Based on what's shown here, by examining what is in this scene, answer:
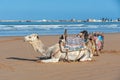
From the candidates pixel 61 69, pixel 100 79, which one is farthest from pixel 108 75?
pixel 61 69

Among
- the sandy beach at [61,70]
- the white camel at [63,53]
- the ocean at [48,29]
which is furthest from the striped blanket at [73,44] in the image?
the ocean at [48,29]

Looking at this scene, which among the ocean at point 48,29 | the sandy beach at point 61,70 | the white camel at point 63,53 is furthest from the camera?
the ocean at point 48,29

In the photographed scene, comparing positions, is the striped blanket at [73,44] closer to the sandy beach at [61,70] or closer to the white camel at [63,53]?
the white camel at [63,53]

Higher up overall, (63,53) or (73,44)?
(73,44)

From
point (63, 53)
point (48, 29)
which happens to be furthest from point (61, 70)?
point (48, 29)

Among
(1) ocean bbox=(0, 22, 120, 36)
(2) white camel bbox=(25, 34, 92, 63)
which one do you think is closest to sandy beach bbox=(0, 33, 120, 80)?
(2) white camel bbox=(25, 34, 92, 63)

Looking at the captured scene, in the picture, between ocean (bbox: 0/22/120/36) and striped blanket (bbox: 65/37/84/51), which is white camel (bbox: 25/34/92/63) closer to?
striped blanket (bbox: 65/37/84/51)

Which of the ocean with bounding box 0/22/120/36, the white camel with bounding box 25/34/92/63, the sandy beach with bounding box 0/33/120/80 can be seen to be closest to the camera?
the sandy beach with bounding box 0/33/120/80

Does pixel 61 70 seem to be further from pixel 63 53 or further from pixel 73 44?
pixel 73 44

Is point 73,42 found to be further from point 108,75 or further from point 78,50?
point 108,75

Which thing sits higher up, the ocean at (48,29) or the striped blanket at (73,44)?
the striped blanket at (73,44)

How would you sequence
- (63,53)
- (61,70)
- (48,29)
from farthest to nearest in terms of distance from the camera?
(48,29) < (63,53) < (61,70)

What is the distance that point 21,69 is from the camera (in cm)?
1132

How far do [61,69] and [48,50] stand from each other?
6.87 ft
